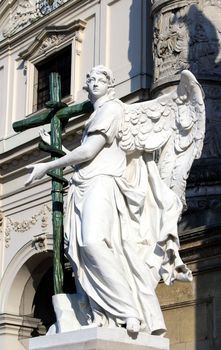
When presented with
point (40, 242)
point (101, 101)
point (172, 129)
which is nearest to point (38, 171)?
point (101, 101)

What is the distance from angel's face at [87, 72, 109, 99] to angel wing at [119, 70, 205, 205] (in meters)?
0.20

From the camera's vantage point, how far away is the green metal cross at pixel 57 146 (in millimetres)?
6164

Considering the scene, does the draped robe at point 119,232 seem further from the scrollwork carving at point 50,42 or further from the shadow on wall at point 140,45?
the scrollwork carving at point 50,42

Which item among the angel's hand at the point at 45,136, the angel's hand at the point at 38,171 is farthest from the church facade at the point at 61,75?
the angel's hand at the point at 38,171

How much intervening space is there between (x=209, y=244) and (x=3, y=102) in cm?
1024

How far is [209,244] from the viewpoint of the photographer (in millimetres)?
10961

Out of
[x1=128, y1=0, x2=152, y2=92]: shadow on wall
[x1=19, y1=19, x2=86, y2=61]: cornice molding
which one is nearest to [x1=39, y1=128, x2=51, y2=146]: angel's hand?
[x1=128, y1=0, x2=152, y2=92]: shadow on wall

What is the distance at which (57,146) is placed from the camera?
6.47 metres

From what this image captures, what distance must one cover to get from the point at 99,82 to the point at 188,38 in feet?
28.9

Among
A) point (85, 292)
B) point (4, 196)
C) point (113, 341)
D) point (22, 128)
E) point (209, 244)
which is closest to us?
point (113, 341)

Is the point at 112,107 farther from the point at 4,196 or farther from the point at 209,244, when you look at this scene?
the point at 4,196

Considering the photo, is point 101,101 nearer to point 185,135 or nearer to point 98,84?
point 98,84

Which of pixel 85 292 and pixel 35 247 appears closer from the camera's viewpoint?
pixel 85 292

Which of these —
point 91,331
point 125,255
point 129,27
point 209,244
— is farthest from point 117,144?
point 129,27
